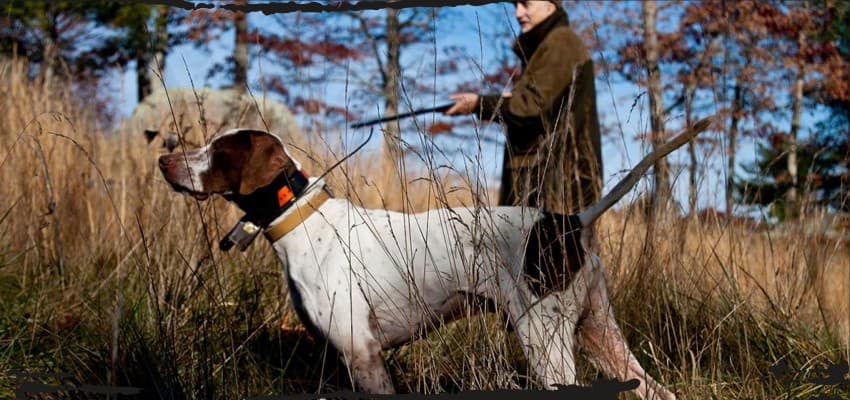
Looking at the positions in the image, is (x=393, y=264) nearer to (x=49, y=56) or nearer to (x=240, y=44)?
(x=49, y=56)

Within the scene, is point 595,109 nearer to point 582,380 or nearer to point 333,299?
point 582,380

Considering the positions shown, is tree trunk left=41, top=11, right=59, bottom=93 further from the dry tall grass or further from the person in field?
the person in field

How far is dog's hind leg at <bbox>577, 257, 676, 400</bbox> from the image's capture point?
2527mm

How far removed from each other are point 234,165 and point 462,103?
3.52 ft

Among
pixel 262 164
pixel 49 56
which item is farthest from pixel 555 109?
pixel 49 56

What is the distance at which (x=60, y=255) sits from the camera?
3.51m

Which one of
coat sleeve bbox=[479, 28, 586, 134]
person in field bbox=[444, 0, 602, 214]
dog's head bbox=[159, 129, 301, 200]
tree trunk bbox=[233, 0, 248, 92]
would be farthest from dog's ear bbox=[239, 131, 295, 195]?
tree trunk bbox=[233, 0, 248, 92]

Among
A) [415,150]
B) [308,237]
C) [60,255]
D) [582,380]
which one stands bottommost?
[582,380]

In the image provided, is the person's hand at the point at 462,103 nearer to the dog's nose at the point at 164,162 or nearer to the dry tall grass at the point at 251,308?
the dry tall grass at the point at 251,308

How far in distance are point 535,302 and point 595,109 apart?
191 cm

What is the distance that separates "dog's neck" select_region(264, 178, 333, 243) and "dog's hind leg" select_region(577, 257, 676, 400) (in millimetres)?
930

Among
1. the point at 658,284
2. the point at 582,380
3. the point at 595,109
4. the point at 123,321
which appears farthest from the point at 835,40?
the point at 123,321

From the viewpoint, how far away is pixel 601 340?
249 centimetres

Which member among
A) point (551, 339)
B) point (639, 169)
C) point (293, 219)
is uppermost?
point (639, 169)
